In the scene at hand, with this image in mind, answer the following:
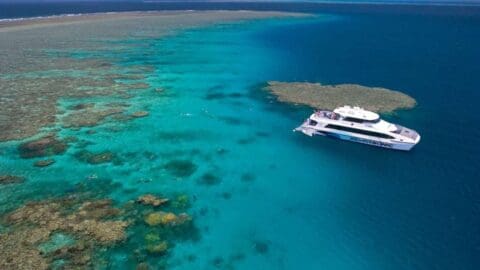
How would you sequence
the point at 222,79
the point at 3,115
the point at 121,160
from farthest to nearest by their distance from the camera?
the point at 222,79 → the point at 3,115 → the point at 121,160

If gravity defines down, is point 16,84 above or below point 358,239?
above

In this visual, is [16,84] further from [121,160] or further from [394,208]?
[394,208]

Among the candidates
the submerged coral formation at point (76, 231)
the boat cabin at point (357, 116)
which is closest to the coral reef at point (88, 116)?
the submerged coral formation at point (76, 231)

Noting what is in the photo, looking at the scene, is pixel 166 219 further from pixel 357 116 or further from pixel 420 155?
pixel 420 155

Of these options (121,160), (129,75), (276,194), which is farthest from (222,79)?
(276,194)

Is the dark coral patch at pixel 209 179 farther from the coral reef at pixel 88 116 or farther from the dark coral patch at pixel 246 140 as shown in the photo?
the coral reef at pixel 88 116

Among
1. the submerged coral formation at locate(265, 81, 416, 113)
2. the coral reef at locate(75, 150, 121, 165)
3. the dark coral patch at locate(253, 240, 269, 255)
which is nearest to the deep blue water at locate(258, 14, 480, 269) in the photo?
the submerged coral formation at locate(265, 81, 416, 113)
